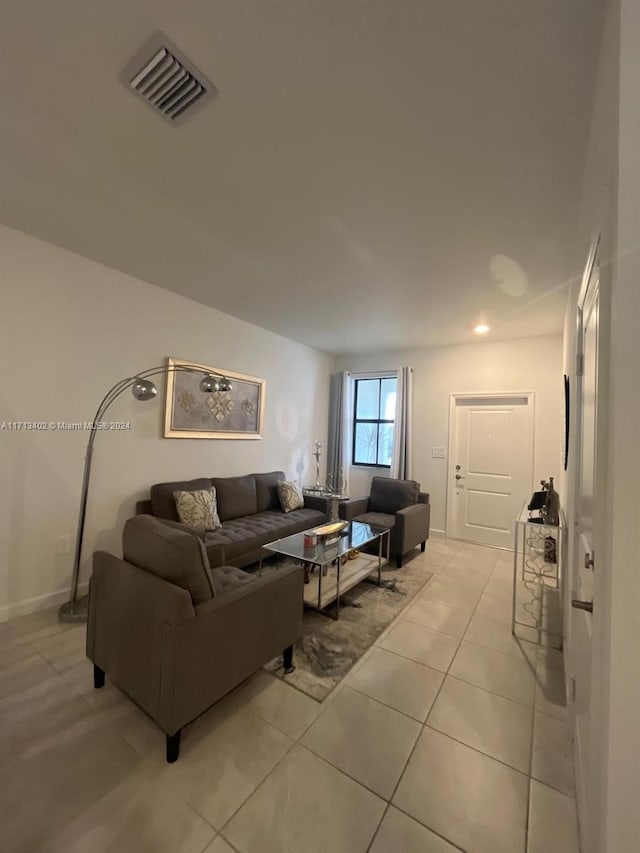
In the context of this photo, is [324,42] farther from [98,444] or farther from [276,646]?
[98,444]

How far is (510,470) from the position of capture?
4.42m

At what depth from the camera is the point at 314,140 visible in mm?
1591

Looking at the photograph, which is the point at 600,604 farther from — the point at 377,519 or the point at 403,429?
the point at 403,429

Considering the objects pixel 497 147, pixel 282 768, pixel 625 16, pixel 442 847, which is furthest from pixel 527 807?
pixel 497 147

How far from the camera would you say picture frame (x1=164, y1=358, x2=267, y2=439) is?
3.46 m

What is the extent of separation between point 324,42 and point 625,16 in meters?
0.88

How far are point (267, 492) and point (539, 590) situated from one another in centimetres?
295

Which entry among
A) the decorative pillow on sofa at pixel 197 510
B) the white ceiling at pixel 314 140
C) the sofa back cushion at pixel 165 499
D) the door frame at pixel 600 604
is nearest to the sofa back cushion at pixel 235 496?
the decorative pillow on sofa at pixel 197 510

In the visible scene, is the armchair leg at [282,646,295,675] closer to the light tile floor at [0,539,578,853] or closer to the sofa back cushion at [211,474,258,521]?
the light tile floor at [0,539,578,853]

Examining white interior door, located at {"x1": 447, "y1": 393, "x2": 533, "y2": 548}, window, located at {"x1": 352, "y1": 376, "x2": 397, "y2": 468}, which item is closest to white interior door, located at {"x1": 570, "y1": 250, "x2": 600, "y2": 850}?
white interior door, located at {"x1": 447, "y1": 393, "x2": 533, "y2": 548}

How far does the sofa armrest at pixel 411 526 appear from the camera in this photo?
3641mm

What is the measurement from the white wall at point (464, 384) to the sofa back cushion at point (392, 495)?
2.38ft

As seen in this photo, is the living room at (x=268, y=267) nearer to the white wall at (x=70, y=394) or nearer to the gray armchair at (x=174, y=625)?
the white wall at (x=70, y=394)

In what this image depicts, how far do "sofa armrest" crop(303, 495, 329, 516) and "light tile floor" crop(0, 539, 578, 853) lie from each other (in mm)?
2206
